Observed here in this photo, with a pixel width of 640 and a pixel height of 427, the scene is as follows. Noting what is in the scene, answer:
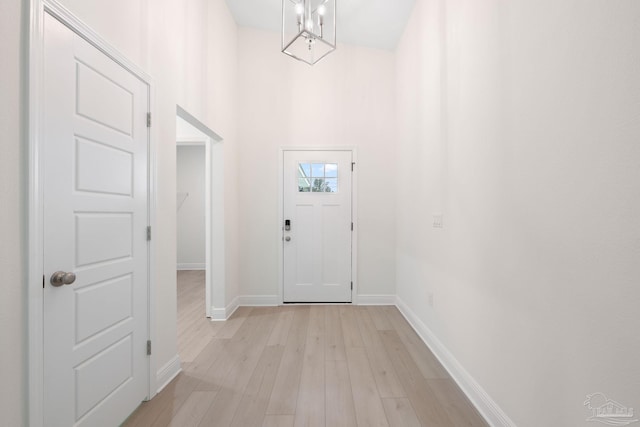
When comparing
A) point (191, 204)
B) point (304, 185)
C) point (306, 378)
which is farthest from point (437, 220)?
point (191, 204)

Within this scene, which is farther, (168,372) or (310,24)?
(310,24)

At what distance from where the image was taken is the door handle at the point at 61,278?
1.23m

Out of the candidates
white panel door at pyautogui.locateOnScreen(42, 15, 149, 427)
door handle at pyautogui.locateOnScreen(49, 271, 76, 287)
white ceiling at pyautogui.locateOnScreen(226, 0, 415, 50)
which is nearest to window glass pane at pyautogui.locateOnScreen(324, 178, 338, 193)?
white ceiling at pyautogui.locateOnScreen(226, 0, 415, 50)

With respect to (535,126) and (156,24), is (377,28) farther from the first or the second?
(535,126)

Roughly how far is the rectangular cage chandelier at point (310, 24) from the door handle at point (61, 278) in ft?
8.04

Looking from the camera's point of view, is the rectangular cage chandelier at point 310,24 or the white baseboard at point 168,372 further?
the rectangular cage chandelier at point 310,24

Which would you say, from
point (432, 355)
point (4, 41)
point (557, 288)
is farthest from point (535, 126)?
point (4, 41)

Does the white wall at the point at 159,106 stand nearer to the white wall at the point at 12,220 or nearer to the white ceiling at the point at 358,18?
the white wall at the point at 12,220

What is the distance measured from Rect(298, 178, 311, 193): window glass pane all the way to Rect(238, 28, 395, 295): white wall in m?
0.33

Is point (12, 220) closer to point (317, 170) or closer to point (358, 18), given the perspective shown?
point (317, 170)

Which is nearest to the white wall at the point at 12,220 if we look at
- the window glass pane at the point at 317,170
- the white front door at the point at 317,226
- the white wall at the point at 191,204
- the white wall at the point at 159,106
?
the white wall at the point at 159,106

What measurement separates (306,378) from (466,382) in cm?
111

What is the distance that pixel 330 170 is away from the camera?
12.4 ft

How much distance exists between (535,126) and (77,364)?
2.45 m
